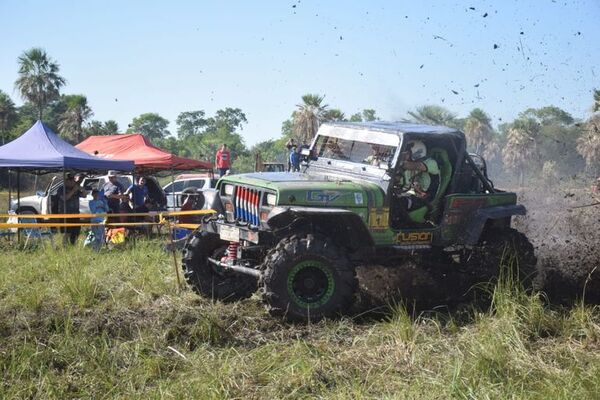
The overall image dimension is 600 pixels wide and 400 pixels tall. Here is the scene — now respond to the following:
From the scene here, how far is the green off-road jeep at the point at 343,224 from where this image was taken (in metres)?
6.62

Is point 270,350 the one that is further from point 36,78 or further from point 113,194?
point 36,78

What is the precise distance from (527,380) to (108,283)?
493 centimetres

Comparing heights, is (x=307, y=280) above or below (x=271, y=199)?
below

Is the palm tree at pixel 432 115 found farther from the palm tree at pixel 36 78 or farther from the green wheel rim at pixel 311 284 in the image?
the palm tree at pixel 36 78

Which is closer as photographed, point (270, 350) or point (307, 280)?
point (270, 350)

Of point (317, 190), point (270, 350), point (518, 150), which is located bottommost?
point (270, 350)

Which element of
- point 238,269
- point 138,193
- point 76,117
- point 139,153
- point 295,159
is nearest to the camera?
point 238,269

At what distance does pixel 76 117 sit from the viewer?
3891 cm

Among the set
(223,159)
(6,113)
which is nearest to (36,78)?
(6,113)

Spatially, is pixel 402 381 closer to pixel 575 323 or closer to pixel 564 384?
pixel 564 384

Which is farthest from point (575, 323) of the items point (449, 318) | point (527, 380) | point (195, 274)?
point (195, 274)

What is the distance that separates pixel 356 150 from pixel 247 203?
1.54m

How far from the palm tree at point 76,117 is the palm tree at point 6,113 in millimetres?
3124

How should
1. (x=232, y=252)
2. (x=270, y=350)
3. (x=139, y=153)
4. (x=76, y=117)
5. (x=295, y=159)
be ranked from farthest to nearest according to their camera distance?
(x=76, y=117) < (x=139, y=153) < (x=295, y=159) < (x=232, y=252) < (x=270, y=350)
